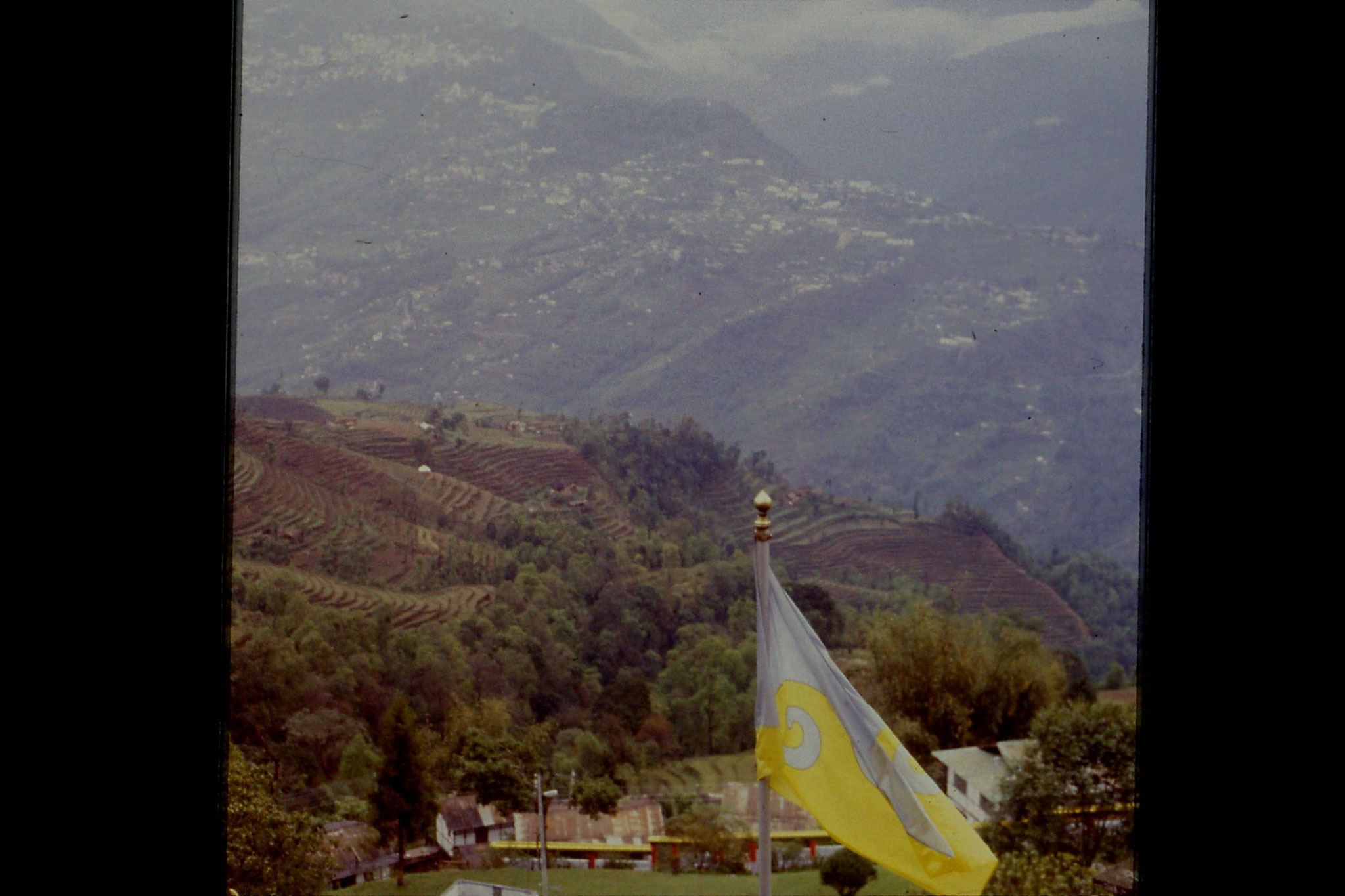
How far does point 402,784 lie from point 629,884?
3.15 ft

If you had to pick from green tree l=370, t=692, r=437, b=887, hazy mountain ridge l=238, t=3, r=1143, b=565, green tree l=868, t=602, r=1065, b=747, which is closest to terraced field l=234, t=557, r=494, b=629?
green tree l=370, t=692, r=437, b=887

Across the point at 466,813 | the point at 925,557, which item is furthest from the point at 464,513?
the point at 925,557

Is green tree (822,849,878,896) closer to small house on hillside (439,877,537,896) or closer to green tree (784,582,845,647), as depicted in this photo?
green tree (784,582,845,647)

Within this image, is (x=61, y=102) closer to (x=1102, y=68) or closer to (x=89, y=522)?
(x=89, y=522)

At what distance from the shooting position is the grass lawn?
3775 millimetres

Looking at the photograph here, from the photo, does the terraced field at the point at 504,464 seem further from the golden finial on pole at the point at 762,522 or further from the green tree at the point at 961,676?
the golden finial on pole at the point at 762,522

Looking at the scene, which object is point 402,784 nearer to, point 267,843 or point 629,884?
point 267,843

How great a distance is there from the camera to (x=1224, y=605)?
1.52 metres

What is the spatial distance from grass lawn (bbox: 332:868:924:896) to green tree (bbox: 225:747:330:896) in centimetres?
15

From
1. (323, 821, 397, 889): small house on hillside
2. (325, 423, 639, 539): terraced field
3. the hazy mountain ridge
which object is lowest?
(323, 821, 397, 889): small house on hillside

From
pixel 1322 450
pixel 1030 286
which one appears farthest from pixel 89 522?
pixel 1030 286

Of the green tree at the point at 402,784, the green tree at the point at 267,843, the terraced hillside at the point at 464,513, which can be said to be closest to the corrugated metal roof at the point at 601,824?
the green tree at the point at 402,784

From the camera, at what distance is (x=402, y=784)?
392 centimetres

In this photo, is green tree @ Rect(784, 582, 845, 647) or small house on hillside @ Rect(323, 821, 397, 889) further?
green tree @ Rect(784, 582, 845, 647)
